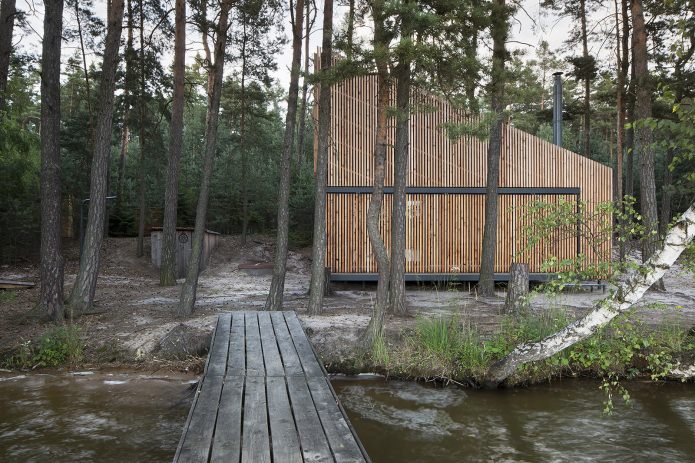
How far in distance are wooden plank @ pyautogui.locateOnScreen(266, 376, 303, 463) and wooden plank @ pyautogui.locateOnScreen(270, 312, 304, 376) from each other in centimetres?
32

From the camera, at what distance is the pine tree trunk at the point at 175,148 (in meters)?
12.8

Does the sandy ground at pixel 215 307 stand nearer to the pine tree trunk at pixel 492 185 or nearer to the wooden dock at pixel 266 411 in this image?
→ the pine tree trunk at pixel 492 185

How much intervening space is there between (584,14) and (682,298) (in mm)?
9956

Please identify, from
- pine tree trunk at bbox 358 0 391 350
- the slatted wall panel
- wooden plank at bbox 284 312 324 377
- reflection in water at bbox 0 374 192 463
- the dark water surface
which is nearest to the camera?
wooden plank at bbox 284 312 324 377

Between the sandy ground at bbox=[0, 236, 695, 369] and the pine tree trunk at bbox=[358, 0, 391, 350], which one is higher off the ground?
the pine tree trunk at bbox=[358, 0, 391, 350]

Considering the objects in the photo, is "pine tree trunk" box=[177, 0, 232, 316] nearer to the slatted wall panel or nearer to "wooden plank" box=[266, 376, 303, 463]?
the slatted wall panel

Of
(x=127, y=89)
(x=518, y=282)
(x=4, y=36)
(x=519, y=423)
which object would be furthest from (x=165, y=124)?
(x=519, y=423)

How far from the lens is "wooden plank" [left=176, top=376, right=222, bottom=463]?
2.81m

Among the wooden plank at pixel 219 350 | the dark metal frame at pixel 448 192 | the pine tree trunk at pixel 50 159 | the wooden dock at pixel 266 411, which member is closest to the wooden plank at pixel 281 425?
the wooden dock at pixel 266 411

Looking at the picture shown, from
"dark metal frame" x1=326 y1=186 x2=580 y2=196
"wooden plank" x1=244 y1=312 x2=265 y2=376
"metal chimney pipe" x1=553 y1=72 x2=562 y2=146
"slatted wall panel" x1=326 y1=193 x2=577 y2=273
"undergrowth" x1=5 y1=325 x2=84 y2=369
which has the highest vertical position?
"metal chimney pipe" x1=553 y1=72 x2=562 y2=146

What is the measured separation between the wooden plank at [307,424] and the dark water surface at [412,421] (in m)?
1.34

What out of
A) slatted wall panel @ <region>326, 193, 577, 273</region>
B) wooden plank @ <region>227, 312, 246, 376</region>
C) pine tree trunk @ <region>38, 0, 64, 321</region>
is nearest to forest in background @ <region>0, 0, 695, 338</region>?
pine tree trunk @ <region>38, 0, 64, 321</region>

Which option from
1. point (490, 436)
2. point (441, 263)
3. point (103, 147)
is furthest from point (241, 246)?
point (490, 436)

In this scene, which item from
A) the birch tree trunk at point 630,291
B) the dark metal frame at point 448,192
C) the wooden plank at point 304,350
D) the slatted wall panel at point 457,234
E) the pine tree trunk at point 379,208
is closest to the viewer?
the birch tree trunk at point 630,291
